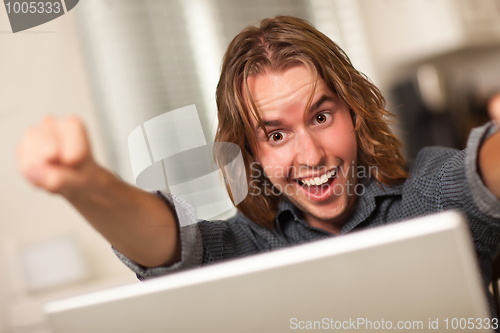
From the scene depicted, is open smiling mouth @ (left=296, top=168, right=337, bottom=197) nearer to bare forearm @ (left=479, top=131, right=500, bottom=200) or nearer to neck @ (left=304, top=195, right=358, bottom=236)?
neck @ (left=304, top=195, right=358, bottom=236)

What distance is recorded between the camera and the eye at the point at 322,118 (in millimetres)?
551

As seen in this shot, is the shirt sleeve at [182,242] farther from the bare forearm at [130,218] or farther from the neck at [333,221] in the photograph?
the neck at [333,221]

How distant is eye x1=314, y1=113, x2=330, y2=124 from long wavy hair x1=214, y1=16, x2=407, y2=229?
0.14ft

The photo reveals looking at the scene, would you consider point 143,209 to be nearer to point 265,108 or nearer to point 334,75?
point 265,108

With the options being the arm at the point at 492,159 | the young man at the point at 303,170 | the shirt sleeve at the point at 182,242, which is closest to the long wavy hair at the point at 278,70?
the young man at the point at 303,170

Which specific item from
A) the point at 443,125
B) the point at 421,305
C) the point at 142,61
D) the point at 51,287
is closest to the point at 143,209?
the point at 421,305

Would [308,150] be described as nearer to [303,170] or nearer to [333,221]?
[303,170]

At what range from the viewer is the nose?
53 centimetres

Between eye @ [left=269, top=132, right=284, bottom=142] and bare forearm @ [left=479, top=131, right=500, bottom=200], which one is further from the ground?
eye @ [left=269, top=132, right=284, bottom=142]

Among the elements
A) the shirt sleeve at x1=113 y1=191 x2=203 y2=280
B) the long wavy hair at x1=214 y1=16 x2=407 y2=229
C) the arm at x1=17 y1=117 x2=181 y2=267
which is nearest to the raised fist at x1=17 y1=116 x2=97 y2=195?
the arm at x1=17 y1=117 x2=181 y2=267

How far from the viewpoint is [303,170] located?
1.84 feet

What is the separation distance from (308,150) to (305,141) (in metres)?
0.01

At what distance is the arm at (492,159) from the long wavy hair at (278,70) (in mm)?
234

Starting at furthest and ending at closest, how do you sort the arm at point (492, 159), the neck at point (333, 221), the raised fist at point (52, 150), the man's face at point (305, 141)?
the neck at point (333, 221), the man's face at point (305, 141), the arm at point (492, 159), the raised fist at point (52, 150)
